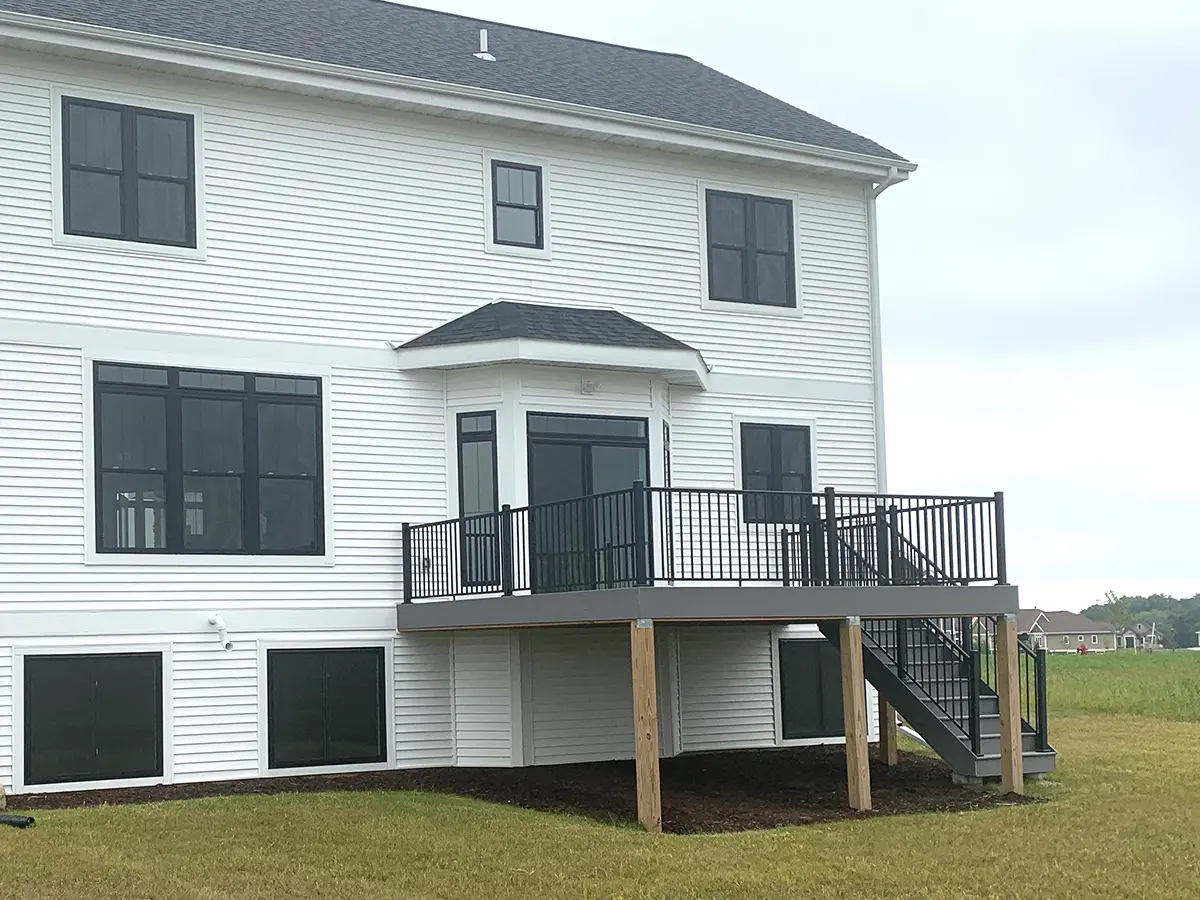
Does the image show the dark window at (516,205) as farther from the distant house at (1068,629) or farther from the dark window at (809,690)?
the distant house at (1068,629)

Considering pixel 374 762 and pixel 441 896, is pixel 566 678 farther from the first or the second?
pixel 441 896

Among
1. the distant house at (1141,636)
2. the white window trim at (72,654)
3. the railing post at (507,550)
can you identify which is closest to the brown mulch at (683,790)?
the white window trim at (72,654)

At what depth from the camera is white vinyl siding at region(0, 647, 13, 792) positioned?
15.8m

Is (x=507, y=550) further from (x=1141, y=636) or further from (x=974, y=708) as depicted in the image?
(x=1141, y=636)

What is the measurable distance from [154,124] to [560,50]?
23.8 ft

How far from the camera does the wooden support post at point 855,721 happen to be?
15852mm

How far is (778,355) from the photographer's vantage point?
68.2 feet

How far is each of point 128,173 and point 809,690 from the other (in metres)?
10.7

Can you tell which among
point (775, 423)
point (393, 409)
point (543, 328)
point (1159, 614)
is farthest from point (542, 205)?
point (1159, 614)

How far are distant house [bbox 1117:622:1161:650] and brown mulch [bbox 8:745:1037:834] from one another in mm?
118577

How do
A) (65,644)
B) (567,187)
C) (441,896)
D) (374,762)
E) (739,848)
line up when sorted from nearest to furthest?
1. (441,896)
2. (739,848)
3. (65,644)
4. (374,762)
5. (567,187)

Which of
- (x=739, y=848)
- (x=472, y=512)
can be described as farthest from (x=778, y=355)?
(x=739, y=848)

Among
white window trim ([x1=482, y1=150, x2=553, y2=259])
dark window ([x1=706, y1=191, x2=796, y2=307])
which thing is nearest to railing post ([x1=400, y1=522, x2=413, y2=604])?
white window trim ([x1=482, y1=150, x2=553, y2=259])

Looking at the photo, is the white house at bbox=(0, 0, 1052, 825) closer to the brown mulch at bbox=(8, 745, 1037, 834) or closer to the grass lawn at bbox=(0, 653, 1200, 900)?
the brown mulch at bbox=(8, 745, 1037, 834)
